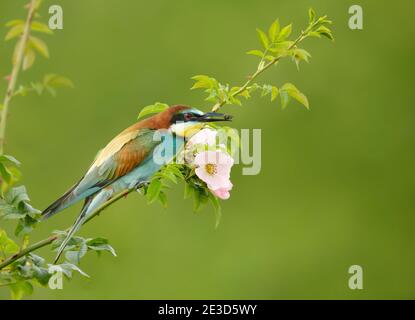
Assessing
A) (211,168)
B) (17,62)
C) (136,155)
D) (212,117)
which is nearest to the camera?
(17,62)

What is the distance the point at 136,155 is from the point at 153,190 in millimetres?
329

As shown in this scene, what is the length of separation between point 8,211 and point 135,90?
3.17 metres

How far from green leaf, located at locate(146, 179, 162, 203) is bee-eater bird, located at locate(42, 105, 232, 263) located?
0.16 m

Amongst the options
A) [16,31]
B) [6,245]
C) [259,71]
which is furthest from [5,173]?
[259,71]

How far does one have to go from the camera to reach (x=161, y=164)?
1.56 meters

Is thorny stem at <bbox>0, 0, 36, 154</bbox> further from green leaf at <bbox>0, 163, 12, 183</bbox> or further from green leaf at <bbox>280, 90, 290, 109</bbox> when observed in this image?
green leaf at <bbox>280, 90, 290, 109</bbox>

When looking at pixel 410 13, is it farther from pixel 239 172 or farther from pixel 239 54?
pixel 239 172

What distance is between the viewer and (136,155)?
1.67m

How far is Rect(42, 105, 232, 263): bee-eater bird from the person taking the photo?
5.11 ft

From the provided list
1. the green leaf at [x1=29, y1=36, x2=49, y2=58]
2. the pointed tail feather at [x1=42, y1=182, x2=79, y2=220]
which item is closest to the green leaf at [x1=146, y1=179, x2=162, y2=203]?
the pointed tail feather at [x1=42, y1=182, x2=79, y2=220]

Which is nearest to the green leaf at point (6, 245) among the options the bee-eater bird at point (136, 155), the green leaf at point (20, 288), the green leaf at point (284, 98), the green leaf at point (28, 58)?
the green leaf at point (20, 288)

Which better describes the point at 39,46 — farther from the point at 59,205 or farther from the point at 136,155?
the point at 136,155

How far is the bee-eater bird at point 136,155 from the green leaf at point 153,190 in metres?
0.16

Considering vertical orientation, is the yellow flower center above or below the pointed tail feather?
above
